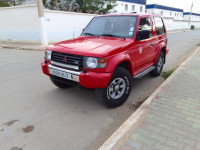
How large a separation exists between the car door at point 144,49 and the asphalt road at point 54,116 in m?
0.67

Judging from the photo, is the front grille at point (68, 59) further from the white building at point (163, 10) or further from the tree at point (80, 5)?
the white building at point (163, 10)

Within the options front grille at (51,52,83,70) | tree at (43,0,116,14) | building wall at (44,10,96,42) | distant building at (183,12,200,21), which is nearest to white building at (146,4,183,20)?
distant building at (183,12,200,21)

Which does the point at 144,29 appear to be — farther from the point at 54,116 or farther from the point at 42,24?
the point at 42,24

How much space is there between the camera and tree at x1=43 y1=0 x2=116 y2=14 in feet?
59.6

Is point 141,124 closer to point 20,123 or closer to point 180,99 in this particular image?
point 180,99

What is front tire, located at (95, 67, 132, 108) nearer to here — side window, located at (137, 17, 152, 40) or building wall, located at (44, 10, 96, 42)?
side window, located at (137, 17, 152, 40)

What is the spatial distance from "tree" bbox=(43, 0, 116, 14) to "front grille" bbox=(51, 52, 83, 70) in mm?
16357

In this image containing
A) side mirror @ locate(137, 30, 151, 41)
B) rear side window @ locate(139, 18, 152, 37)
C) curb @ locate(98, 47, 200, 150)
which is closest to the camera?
curb @ locate(98, 47, 200, 150)

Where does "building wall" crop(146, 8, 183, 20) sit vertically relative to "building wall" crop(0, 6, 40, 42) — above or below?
above

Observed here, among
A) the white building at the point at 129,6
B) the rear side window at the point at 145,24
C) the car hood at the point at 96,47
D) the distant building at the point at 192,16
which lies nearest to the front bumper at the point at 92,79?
the car hood at the point at 96,47

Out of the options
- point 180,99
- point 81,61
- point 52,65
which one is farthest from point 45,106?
point 180,99

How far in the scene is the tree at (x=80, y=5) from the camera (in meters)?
18.2

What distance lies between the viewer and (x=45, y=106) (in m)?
3.55

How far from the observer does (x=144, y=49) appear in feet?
13.6
